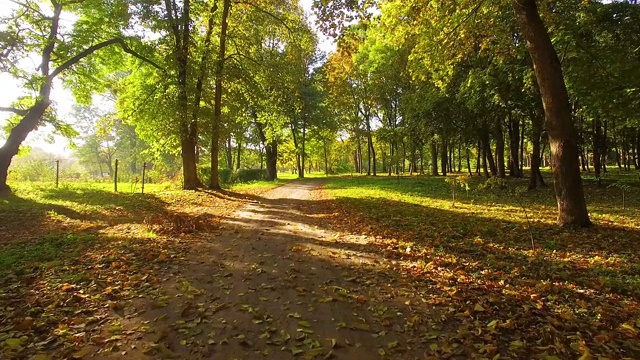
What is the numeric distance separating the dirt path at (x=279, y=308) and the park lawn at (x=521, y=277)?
488mm

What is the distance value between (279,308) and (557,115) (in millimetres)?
7343

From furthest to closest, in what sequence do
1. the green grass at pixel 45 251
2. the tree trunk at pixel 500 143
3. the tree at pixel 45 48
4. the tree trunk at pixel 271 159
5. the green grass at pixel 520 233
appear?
1. the tree trunk at pixel 271 159
2. the tree trunk at pixel 500 143
3. the tree at pixel 45 48
4. the green grass at pixel 45 251
5. the green grass at pixel 520 233

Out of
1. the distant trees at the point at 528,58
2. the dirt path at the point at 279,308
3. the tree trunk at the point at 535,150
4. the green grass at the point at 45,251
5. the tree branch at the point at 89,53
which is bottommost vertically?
the dirt path at the point at 279,308

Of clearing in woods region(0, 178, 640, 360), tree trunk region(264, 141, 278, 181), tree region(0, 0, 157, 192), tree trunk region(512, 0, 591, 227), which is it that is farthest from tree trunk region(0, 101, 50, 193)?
tree trunk region(264, 141, 278, 181)

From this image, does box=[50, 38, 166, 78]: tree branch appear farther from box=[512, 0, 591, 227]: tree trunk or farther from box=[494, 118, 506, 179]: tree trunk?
box=[494, 118, 506, 179]: tree trunk

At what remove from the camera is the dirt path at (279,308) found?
3539 mm

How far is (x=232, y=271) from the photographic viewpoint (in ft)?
19.0

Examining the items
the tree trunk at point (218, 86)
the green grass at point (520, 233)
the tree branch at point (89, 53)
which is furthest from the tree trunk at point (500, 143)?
the tree branch at point (89, 53)

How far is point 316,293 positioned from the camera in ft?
16.2

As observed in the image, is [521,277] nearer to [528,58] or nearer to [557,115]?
[557,115]

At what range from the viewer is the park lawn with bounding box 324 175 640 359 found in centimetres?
363

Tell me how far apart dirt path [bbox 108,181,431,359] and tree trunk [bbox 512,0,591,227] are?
16.2 feet

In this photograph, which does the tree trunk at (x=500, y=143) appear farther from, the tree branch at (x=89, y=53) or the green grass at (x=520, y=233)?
the tree branch at (x=89, y=53)

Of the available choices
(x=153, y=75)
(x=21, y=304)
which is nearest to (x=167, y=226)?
(x=21, y=304)
